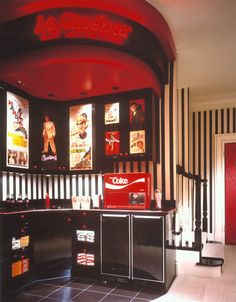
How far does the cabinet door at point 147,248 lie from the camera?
3432 millimetres

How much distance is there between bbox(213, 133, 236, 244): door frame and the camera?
620 centimetres

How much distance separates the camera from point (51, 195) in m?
4.92

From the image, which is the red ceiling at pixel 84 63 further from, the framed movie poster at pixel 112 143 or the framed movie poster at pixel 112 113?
the framed movie poster at pixel 112 143

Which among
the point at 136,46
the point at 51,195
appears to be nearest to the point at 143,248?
the point at 51,195

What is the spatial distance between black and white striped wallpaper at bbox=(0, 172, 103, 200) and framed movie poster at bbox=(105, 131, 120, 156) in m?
0.58

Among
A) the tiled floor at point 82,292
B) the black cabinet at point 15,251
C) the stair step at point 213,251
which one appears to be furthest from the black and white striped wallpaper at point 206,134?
the black cabinet at point 15,251

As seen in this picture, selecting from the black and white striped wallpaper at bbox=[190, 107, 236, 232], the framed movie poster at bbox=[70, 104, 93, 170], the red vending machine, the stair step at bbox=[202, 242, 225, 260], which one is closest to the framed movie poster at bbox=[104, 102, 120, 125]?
the framed movie poster at bbox=[70, 104, 93, 170]

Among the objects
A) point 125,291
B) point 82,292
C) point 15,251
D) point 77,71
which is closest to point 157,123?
point 77,71

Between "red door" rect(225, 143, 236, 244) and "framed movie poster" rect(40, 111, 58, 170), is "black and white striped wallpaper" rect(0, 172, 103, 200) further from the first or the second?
"red door" rect(225, 143, 236, 244)

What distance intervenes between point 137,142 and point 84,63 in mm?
1451

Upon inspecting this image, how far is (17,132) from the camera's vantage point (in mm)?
4176

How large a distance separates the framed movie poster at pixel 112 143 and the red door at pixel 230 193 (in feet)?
10.5

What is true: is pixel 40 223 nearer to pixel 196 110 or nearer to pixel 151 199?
pixel 151 199

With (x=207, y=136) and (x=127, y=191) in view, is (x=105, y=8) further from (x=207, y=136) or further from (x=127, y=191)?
(x=207, y=136)
